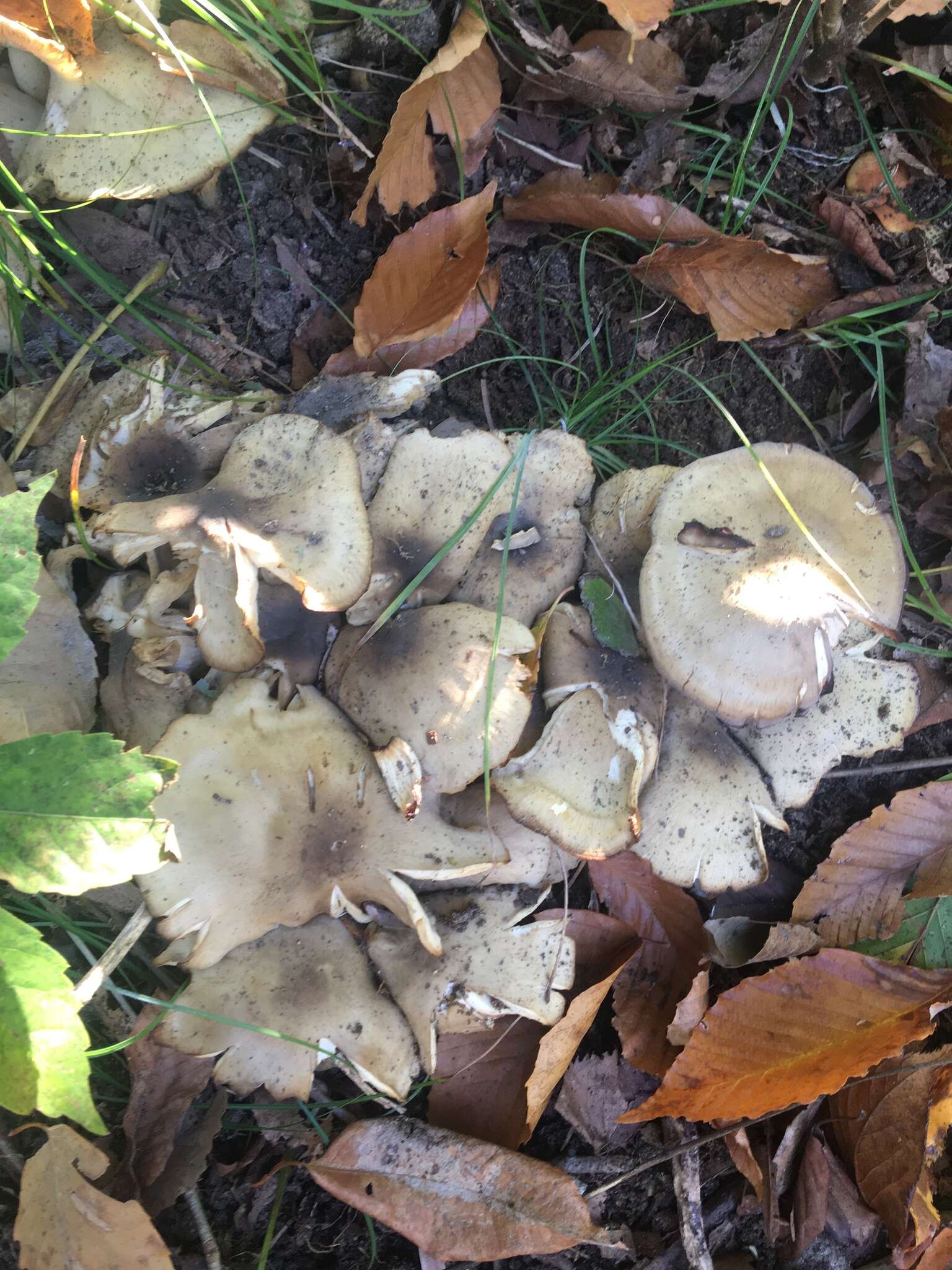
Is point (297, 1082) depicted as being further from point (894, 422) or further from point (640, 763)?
point (894, 422)

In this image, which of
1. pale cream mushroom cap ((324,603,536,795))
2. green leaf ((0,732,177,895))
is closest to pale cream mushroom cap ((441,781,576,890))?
pale cream mushroom cap ((324,603,536,795))

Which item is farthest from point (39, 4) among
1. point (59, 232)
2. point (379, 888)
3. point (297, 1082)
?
point (297, 1082)

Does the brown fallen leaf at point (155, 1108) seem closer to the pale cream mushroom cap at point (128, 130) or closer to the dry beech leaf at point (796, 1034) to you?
the dry beech leaf at point (796, 1034)

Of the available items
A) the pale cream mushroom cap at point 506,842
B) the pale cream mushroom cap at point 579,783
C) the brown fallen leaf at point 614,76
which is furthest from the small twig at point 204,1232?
the brown fallen leaf at point 614,76

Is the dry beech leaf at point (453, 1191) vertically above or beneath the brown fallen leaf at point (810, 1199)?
above

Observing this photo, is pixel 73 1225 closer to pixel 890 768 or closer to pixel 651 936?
pixel 651 936

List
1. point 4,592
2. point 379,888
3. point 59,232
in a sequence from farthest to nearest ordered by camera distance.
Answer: point 59,232 → point 379,888 → point 4,592

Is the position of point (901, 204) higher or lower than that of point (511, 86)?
lower
